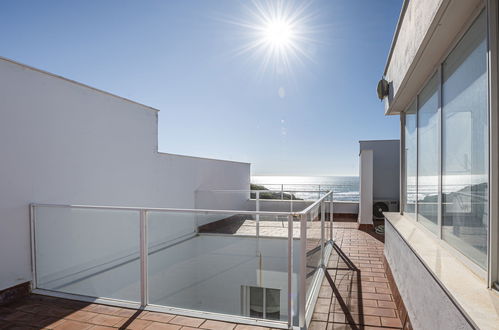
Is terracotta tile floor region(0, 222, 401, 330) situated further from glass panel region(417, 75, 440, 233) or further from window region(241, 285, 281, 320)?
glass panel region(417, 75, 440, 233)

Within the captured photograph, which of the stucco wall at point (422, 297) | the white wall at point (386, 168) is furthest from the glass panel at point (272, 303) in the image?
the white wall at point (386, 168)

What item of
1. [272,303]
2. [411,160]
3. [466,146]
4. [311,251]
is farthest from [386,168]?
[466,146]

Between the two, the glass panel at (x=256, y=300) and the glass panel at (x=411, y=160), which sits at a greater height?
the glass panel at (x=411, y=160)

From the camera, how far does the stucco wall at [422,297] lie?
125 centimetres

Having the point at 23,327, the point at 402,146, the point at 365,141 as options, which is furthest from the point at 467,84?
the point at 365,141

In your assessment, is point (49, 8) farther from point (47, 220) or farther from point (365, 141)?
point (365, 141)

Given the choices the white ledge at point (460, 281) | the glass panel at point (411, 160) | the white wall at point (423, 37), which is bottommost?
the white ledge at point (460, 281)

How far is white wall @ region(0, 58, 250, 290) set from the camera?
290 centimetres

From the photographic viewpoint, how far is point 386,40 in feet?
17.7

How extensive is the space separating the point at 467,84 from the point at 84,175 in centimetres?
430

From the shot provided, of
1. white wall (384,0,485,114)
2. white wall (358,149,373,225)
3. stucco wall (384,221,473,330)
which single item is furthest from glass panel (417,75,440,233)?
white wall (358,149,373,225)

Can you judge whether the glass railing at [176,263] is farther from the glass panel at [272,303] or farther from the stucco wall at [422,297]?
the stucco wall at [422,297]

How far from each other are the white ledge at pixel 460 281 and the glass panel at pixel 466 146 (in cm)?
9

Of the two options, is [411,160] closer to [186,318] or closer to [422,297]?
[422,297]
